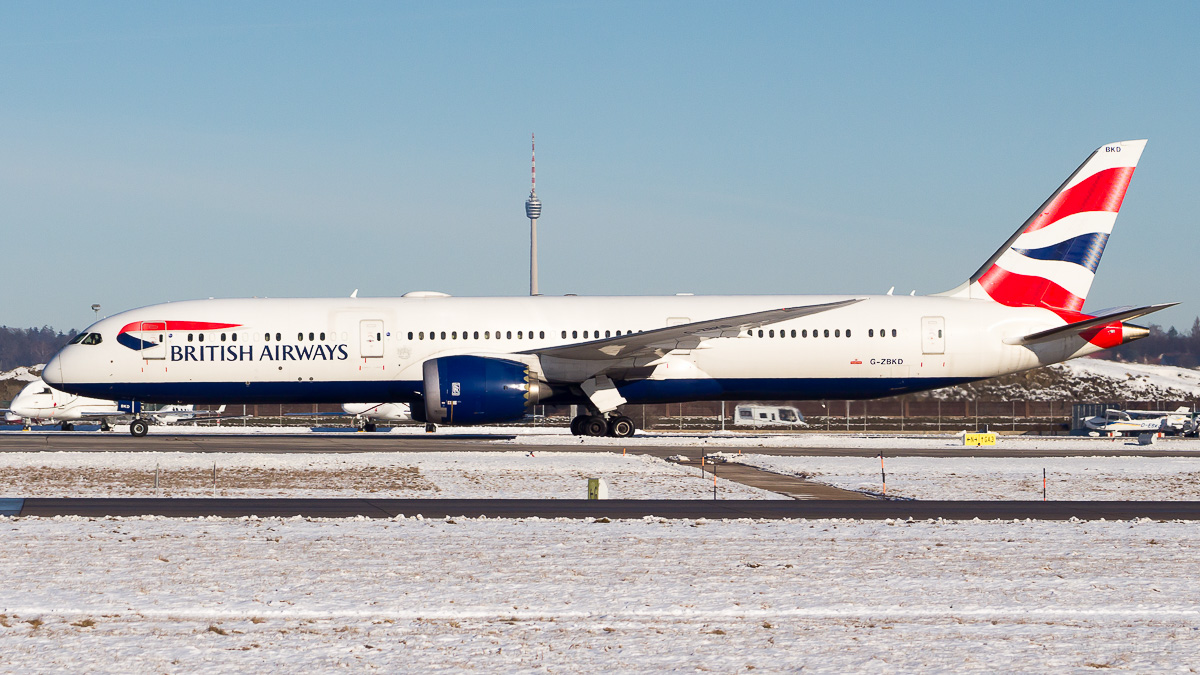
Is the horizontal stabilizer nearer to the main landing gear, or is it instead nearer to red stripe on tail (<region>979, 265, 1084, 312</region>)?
red stripe on tail (<region>979, 265, 1084, 312</region>)

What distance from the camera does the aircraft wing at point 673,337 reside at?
33.8 metres

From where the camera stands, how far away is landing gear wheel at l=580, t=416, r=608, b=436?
37.0 metres

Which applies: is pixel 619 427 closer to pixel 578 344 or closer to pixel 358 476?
pixel 578 344

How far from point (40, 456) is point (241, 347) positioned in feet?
27.2

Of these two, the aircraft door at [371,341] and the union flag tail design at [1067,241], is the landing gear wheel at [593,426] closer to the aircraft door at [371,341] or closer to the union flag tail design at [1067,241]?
the aircraft door at [371,341]

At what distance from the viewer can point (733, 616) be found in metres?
9.64

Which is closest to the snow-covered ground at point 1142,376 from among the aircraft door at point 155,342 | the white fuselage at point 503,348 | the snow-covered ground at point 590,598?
the white fuselage at point 503,348

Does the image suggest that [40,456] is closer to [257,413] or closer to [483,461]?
[483,461]

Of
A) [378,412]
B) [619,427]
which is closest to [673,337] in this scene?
[619,427]

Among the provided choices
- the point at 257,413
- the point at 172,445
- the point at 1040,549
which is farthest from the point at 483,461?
the point at 257,413

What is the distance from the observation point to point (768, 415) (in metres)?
76.0

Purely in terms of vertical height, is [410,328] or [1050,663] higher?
[410,328]

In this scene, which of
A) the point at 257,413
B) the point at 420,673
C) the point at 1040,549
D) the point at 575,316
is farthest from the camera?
the point at 257,413

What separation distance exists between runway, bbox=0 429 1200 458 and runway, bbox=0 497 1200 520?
39.8 ft
